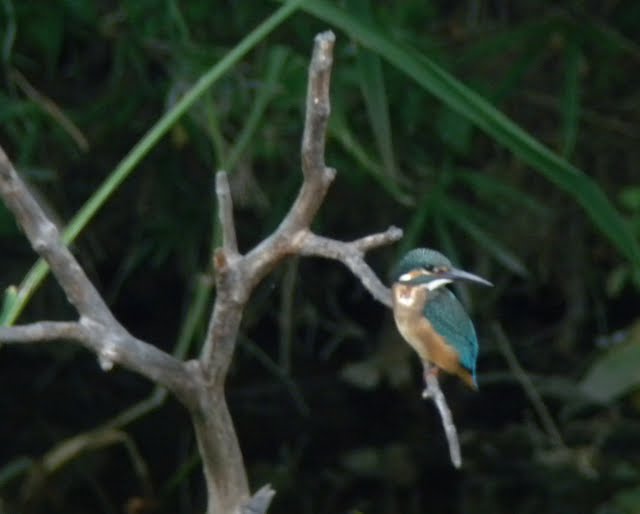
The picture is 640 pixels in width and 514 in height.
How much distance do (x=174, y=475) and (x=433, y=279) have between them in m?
2.04

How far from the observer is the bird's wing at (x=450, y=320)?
88 cm

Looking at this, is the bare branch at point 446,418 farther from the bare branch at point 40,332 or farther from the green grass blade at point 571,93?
the green grass blade at point 571,93

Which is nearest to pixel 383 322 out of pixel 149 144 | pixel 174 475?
pixel 174 475

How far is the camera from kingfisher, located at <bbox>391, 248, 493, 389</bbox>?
86cm

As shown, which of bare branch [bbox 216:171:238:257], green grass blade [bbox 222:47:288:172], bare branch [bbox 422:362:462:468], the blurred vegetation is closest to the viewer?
bare branch [bbox 422:362:462:468]

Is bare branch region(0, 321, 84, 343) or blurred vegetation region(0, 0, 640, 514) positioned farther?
blurred vegetation region(0, 0, 640, 514)

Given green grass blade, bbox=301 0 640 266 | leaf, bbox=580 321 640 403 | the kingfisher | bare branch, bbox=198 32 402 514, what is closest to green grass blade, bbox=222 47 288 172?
leaf, bbox=580 321 640 403

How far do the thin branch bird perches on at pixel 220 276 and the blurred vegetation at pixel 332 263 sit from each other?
109 cm

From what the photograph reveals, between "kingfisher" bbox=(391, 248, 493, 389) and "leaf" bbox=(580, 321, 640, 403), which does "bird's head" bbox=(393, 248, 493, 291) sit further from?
"leaf" bbox=(580, 321, 640, 403)

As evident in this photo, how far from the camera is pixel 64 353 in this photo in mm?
2723

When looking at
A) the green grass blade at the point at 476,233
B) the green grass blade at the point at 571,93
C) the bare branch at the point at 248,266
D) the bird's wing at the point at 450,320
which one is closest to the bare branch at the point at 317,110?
the bare branch at the point at 248,266

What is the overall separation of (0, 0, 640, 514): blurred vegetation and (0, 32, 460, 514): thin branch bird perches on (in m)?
1.09

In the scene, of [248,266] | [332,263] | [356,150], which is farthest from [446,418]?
[332,263]

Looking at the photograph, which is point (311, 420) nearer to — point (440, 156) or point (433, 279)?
point (440, 156)
